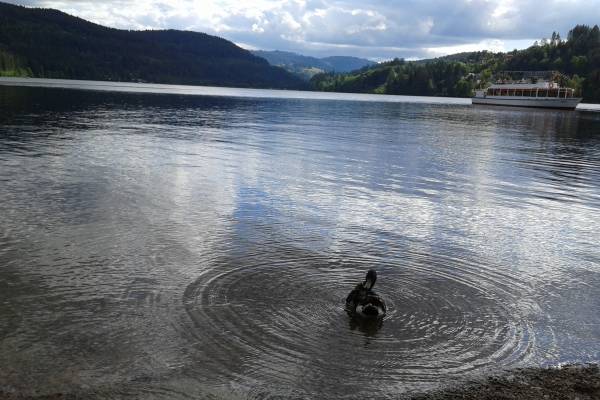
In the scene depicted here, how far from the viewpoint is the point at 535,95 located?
563 ft

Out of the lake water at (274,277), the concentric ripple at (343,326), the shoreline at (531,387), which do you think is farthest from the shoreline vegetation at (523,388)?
the concentric ripple at (343,326)

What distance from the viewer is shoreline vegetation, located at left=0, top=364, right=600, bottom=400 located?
9086 millimetres

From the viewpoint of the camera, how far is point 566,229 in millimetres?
21312

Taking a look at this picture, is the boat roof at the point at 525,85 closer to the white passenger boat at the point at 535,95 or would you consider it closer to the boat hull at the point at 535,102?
the white passenger boat at the point at 535,95

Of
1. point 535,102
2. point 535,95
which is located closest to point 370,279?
point 535,102

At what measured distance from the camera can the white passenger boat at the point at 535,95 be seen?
160m

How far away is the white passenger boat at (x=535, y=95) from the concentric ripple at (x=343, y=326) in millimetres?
161376

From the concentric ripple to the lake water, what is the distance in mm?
47

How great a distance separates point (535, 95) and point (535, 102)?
368cm

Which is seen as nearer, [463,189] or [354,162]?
[463,189]

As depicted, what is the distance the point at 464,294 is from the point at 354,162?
2358 cm

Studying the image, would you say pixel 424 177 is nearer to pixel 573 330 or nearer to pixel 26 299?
pixel 573 330

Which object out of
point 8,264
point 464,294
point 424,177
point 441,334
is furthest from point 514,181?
point 8,264

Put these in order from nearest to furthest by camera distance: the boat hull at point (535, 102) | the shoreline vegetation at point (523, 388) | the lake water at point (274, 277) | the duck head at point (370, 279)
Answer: the shoreline vegetation at point (523, 388)
the lake water at point (274, 277)
the duck head at point (370, 279)
the boat hull at point (535, 102)
